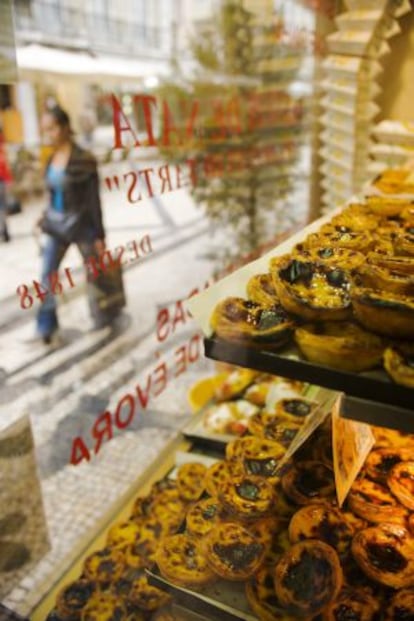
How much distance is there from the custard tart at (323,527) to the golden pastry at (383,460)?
139 mm

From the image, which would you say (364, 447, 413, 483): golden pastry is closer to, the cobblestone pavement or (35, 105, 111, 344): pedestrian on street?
the cobblestone pavement

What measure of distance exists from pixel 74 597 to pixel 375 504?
0.93 metres

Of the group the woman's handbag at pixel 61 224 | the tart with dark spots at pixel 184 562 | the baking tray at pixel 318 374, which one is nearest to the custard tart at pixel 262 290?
the baking tray at pixel 318 374

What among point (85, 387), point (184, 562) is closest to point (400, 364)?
point (184, 562)

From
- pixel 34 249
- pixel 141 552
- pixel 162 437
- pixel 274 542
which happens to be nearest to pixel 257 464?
pixel 274 542

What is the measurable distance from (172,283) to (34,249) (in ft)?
5.66

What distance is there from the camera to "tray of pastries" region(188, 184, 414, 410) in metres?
0.84

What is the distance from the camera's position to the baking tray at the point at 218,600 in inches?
43.6

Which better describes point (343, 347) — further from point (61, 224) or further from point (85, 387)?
point (61, 224)

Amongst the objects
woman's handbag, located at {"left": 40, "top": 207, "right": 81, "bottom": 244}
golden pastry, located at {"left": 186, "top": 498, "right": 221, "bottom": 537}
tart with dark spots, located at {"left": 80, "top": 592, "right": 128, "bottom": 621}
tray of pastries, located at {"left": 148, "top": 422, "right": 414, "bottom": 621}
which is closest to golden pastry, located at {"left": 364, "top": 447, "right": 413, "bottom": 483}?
tray of pastries, located at {"left": 148, "top": 422, "right": 414, "bottom": 621}

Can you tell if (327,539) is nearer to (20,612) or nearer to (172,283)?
(20,612)

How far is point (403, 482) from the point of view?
1213 millimetres

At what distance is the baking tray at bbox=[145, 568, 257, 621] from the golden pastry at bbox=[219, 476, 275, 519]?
0.48ft

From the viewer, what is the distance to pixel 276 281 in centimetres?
100
